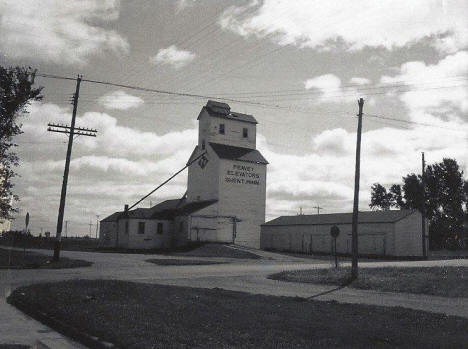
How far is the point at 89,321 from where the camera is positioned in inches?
352

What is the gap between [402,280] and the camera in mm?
21156

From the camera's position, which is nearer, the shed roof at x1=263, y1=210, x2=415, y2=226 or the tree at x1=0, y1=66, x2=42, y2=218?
the tree at x1=0, y1=66, x2=42, y2=218

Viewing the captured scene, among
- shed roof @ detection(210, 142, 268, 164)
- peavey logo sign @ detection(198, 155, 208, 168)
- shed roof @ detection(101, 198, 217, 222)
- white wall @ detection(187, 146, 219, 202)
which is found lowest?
shed roof @ detection(101, 198, 217, 222)

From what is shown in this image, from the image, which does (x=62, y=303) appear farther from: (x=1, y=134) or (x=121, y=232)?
(x=121, y=232)

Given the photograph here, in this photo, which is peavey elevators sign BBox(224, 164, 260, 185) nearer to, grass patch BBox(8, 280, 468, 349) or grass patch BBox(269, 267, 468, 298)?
grass patch BBox(269, 267, 468, 298)

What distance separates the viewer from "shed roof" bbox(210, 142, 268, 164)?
55.9m

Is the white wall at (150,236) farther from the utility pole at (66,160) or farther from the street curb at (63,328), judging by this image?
the street curb at (63,328)

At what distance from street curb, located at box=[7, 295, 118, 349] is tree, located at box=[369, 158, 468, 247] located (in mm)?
79696

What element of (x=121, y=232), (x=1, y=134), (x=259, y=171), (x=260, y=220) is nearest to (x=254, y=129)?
(x=259, y=171)

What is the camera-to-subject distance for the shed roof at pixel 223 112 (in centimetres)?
5825

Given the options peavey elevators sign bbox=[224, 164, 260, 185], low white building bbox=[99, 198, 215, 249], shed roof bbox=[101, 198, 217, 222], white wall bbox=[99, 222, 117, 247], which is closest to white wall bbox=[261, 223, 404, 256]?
peavey elevators sign bbox=[224, 164, 260, 185]

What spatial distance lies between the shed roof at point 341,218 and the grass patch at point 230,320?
41752 mm

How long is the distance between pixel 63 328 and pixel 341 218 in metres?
51.4

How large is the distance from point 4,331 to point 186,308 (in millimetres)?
3671
